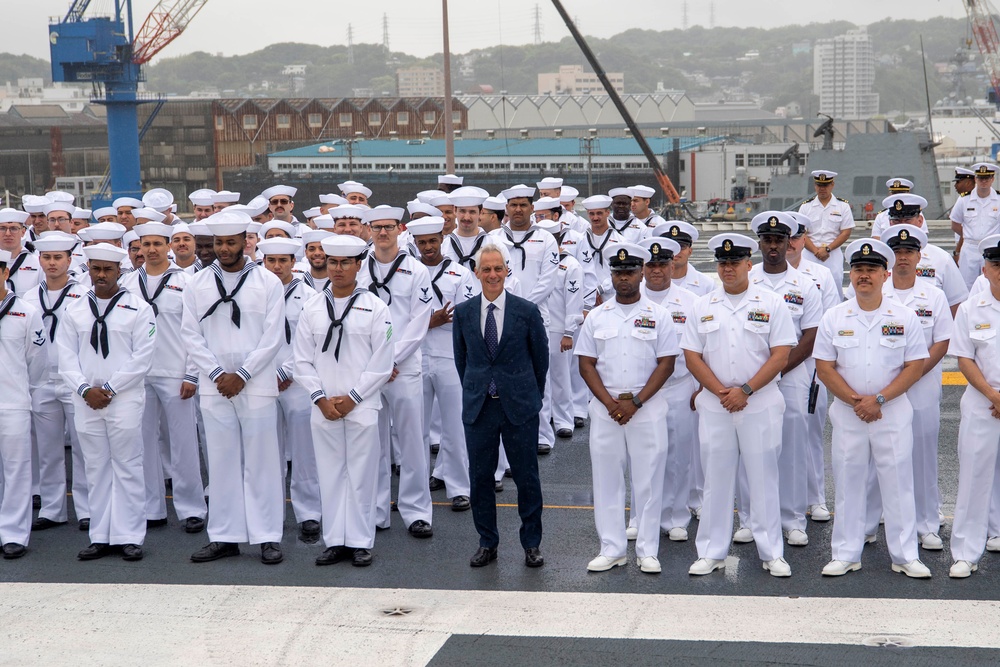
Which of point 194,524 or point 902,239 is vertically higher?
point 902,239

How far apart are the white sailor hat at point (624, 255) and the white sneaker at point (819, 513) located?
2449mm

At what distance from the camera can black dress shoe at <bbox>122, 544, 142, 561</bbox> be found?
7688mm

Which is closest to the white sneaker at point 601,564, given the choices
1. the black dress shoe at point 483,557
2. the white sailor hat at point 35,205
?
the black dress shoe at point 483,557

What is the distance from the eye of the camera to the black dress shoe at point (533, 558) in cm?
732

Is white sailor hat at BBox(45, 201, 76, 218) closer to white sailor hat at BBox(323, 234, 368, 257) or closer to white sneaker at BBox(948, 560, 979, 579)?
white sailor hat at BBox(323, 234, 368, 257)

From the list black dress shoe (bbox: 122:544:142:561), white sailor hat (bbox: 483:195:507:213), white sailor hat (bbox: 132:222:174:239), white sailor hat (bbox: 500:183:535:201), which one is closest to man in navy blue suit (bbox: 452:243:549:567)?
black dress shoe (bbox: 122:544:142:561)

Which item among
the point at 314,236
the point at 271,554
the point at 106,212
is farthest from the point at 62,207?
the point at 271,554

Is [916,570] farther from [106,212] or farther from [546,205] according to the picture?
[106,212]

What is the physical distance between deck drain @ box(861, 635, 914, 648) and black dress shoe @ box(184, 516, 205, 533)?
4903 millimetres

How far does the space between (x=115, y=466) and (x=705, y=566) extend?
4.10m

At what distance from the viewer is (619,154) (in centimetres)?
6328

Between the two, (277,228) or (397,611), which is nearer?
(397,611)

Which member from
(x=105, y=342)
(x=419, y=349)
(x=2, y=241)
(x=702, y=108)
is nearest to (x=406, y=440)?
(x=419, y=349)

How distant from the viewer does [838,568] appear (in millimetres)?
7023
